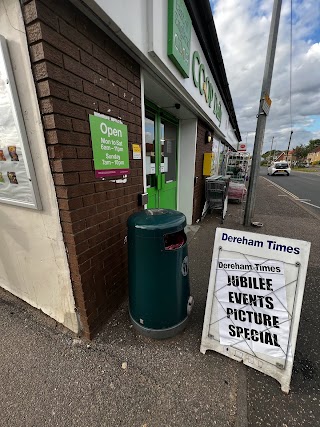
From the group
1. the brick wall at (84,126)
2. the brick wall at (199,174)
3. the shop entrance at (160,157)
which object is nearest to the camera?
the brick wall at (84,126)

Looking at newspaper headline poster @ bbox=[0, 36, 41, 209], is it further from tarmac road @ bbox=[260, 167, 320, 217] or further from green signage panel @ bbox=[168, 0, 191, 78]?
tarmac road @ bbox=[260, 167, 320, 217]

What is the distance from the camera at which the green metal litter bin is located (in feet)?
5.30

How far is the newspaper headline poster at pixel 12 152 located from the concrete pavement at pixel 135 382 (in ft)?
4.50

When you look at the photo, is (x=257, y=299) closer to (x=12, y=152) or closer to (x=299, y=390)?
(x=299, y=390)

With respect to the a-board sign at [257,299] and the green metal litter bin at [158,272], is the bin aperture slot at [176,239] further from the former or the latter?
the a-board sign at [257,299]

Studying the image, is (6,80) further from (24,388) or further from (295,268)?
(295,268)

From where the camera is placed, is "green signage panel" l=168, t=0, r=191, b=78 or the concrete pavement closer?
the concrete pavement

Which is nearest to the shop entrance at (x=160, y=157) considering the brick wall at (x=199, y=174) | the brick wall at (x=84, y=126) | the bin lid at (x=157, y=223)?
the brick wall at (x=199, y=174)

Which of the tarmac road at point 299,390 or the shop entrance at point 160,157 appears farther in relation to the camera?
the shop entrance at point 160,157

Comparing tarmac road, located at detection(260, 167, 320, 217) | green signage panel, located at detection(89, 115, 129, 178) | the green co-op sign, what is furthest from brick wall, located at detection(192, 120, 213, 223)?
tarmac road, located at detection(260, 167, 320, 217)

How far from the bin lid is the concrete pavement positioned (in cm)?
116

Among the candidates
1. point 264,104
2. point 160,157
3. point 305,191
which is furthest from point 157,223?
point 305,191

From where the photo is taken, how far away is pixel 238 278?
157cm

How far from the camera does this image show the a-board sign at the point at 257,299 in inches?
56.1
